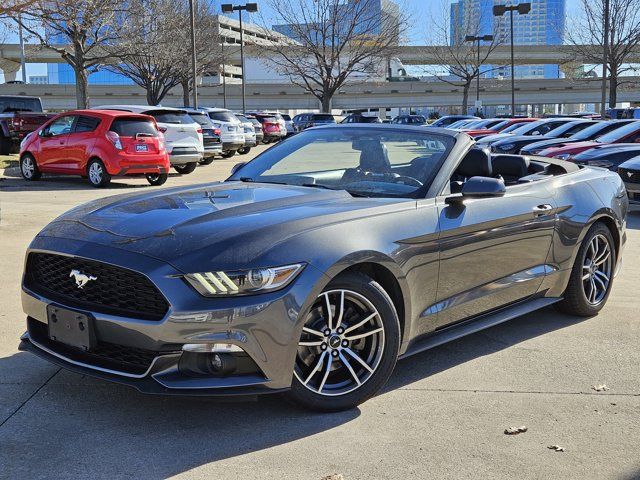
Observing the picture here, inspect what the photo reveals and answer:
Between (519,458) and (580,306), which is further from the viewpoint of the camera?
(580,306)

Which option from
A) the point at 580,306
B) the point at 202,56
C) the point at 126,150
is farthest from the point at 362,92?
the point at 580,306

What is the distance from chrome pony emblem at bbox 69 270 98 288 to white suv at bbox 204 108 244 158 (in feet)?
73.3

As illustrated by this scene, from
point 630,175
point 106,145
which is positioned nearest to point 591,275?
point 630,175

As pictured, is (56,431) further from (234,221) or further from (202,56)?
(202,56)

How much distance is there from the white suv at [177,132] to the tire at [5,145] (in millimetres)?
6834

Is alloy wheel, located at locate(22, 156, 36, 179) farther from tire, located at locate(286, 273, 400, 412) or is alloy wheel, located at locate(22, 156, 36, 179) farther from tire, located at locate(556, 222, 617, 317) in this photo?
tire, located at locate(286, 273, 400, 412)

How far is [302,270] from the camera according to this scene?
3494mm

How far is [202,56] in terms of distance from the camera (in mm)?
50688

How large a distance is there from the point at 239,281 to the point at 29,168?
48.9ft

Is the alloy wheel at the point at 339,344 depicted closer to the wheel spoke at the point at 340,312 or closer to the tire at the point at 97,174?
the wheel spoke at the point at 340,312

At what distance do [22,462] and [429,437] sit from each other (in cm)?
187

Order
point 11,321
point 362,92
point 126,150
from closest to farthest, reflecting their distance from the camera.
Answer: point 11,321 < point 126,150 < point 362,92

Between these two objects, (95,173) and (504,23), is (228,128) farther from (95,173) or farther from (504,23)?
(504,23)

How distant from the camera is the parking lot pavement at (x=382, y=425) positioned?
10.6 feet
